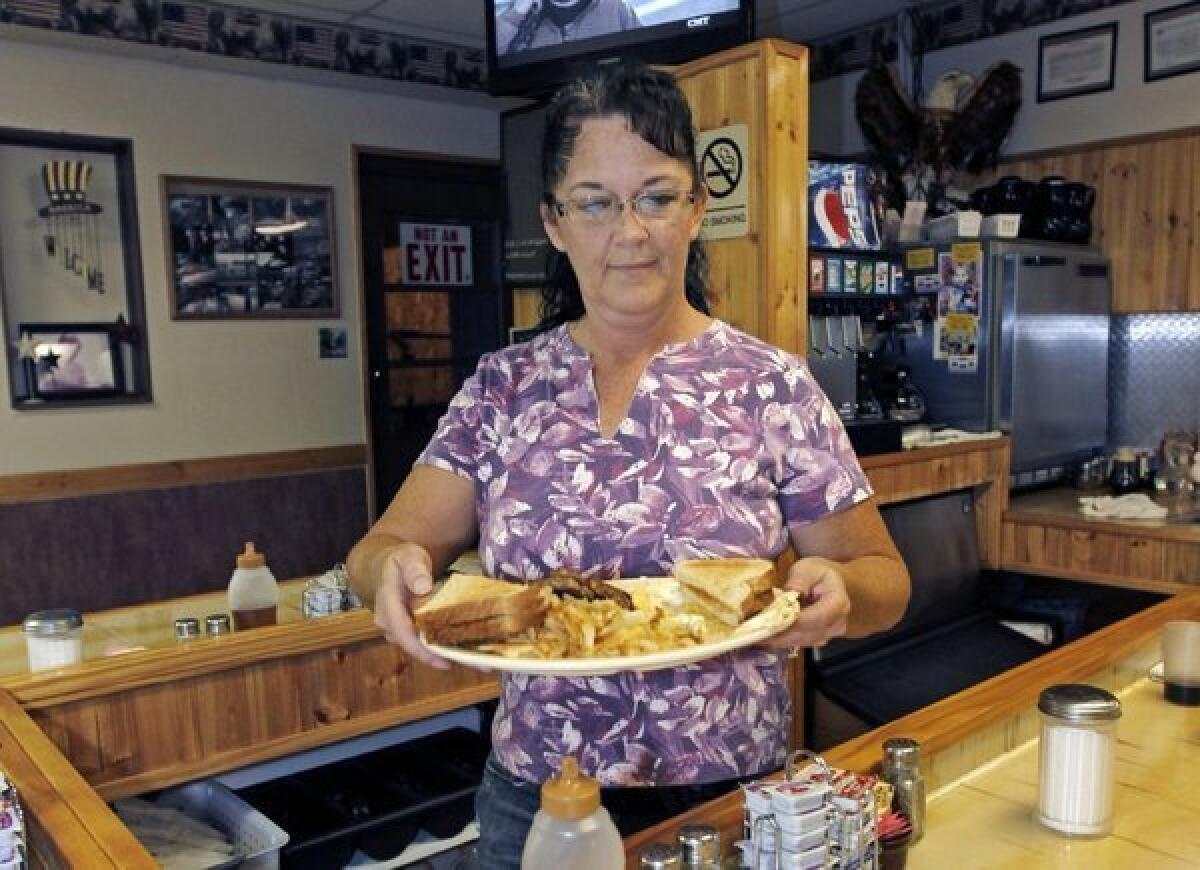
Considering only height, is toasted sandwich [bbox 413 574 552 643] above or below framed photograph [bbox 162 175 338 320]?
below

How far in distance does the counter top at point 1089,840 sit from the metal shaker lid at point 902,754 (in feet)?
0.34

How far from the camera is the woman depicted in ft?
3.98

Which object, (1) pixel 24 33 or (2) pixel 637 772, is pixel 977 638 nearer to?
(2) pixel 637 772

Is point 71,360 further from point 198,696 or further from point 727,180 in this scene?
point 727,180

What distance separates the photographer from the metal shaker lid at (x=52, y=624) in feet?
5.96

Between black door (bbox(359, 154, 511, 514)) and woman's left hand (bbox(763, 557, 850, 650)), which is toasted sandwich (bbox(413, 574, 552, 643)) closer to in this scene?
woman's left hand (bbox(763, 557, 850, 650))

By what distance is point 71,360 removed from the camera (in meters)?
3.99

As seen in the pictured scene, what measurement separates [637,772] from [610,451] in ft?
1.28

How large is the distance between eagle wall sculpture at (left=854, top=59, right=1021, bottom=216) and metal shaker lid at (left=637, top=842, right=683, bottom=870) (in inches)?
137

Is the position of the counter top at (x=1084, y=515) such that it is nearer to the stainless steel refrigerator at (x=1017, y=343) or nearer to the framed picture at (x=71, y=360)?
the stainless steel refrigerator at (x=1017, y=343)

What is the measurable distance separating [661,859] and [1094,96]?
158 inches

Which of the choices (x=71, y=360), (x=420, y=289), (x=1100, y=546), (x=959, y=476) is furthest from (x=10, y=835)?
(x=420, y=289)

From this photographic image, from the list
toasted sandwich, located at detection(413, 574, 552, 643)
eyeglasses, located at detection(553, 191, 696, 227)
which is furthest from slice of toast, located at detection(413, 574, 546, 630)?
eyeglasses, located at detection(553, 191, 696, 227)

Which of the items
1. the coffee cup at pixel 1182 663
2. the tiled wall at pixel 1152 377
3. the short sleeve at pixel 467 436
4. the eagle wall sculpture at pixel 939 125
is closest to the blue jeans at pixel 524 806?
the short sleeve at pixel 467 436
